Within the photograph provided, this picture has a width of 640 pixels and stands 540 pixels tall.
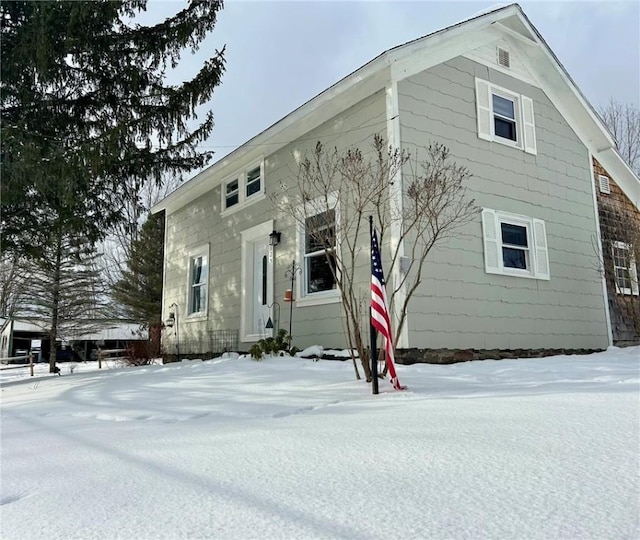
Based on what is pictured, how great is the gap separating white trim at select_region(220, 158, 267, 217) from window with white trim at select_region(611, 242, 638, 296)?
21.1 ft

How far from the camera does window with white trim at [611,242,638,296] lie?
369 inches

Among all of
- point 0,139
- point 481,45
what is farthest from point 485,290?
point 0,139

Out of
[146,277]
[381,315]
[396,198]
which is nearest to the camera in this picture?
[381,315]

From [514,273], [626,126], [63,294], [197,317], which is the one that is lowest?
[197,317]

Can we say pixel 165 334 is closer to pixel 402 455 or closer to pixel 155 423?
pixel 155 423

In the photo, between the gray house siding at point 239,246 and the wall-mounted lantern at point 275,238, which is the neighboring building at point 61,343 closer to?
the gray house siding at point 239,246

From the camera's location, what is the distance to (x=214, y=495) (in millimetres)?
1896

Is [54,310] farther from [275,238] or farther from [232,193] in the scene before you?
[275,238]

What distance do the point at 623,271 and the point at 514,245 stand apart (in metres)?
3.04

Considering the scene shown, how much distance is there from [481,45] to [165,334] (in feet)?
28.5

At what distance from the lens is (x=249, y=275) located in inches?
380

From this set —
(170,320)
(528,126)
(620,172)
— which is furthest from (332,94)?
(170,320)

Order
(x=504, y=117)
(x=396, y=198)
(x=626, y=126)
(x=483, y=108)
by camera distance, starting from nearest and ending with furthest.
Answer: (x=396, y=198) < (x=483, y=108) < (x=504, y=117) < (x=626, y=126)

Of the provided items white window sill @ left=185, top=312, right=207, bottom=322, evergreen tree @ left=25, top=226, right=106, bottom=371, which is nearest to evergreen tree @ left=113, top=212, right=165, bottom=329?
evergreen tree @ left=25, top=226, right=106, bottom=371
